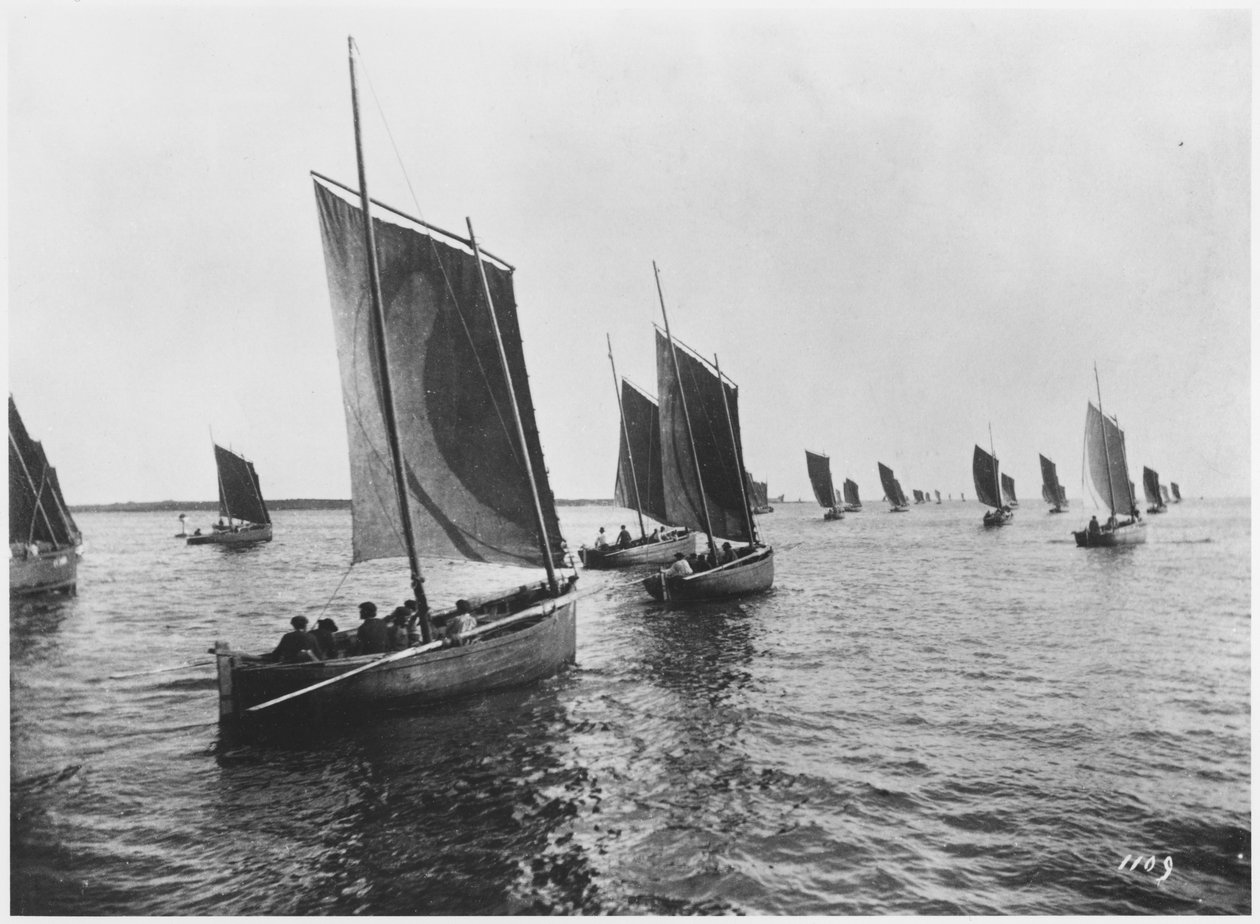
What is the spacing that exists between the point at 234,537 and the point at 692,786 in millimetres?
63205

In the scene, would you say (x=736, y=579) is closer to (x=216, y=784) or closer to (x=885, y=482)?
(x=216, y=784)

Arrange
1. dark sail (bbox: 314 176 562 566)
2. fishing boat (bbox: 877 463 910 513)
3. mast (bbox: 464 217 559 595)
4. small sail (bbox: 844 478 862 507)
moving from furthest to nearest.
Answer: small sail (bbox: 844 478 862 507), fishing boat (bbox: 877 463 910 513), mast (bbox: 464 217 559 595), dark sail (bbox: 314 176 562 566)

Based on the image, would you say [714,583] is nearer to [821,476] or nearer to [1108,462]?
[1108,462]

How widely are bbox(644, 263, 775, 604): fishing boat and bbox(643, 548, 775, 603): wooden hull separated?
393 mm

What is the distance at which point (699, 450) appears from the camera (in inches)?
1134

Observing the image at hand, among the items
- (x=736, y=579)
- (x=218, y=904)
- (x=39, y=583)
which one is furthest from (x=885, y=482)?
(x=218, y=904)

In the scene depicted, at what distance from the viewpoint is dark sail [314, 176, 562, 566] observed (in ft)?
44.8

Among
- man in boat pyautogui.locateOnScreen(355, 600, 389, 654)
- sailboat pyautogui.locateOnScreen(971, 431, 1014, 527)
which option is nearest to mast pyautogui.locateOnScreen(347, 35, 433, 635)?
man in boat pyautogui.locateOnScreen(355, 600, 389, 654)

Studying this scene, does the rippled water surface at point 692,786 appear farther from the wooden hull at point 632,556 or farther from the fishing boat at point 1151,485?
the fishing boat at point 1151,485

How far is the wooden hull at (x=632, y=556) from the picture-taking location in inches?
1489

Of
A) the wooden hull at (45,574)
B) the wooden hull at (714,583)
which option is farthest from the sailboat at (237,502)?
the wooden hull at (714,583)

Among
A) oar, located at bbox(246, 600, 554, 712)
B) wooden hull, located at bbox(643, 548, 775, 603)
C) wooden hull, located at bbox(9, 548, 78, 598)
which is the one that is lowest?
wooden hull, located at bbox(643, 548, 775, 603)

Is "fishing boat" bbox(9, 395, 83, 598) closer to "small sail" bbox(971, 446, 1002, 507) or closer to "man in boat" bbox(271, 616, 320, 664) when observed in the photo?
"man in boat" bbox(271, 616, 320, 664)

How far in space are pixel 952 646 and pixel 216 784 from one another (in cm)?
1659
